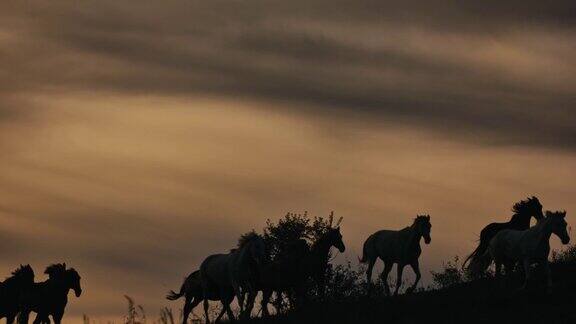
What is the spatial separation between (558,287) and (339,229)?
9.35m

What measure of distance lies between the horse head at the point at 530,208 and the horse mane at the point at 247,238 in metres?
9.83

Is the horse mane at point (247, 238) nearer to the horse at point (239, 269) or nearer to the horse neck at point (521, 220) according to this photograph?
the horse at point (239, 269)

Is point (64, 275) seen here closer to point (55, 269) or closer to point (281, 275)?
point (55, 269)

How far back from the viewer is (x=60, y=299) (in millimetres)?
39562

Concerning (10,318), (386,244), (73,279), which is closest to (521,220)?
(386,244)

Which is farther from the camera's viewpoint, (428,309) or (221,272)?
(221,272)

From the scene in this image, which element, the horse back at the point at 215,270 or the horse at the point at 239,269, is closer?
the horse at the point at 239,269

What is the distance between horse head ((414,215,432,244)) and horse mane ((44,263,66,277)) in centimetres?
1220

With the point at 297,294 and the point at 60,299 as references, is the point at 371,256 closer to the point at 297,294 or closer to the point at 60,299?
the point at 297,294

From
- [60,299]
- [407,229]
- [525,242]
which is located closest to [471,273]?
[407,229]

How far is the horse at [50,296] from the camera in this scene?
39.0 meters

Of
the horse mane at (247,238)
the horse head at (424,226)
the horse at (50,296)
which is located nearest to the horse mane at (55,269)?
the horse at (50,296)

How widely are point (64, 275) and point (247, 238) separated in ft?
20.9

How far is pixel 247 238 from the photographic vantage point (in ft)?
129
